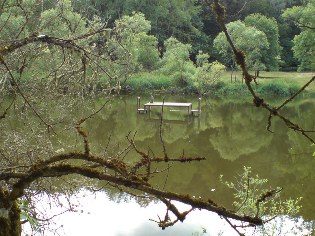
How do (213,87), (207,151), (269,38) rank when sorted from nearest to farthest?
(207,151) → (213,87) → (269,38)

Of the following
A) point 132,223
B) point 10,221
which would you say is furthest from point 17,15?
point 10,221

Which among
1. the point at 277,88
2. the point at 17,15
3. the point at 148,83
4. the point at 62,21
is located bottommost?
the point at 277,88

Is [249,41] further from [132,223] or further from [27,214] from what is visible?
[27,214]

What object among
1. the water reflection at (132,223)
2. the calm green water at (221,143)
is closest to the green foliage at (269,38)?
the calm green water at (221,143)

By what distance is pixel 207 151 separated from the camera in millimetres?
15664

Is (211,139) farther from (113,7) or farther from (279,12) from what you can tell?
(279,12)

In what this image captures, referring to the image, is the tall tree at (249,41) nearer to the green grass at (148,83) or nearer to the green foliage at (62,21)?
the green grass at (148,83)

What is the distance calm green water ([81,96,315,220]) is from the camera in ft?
39.9

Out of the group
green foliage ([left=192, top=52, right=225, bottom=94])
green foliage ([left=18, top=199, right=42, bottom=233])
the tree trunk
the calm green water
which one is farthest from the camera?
green foliage ([left=192, top=52, right=225, bottom=94])

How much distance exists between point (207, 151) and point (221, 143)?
1.34 metres

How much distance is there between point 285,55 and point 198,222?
33.3 meters

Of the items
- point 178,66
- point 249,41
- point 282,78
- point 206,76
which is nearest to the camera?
point 206,76

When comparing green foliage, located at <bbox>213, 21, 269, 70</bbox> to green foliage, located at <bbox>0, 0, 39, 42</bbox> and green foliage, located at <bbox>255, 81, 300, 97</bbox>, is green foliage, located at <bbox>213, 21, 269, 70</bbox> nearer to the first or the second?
green foliage, located at <bbox>255, 81, 300, 97</bbox>

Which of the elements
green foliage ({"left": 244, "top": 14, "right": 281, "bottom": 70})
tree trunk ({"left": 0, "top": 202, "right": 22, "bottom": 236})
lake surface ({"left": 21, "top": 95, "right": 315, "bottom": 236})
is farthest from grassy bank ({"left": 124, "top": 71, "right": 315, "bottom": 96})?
tree trunk ({"left": 0, "top": 202, "right": 22, "bottom": 236})
